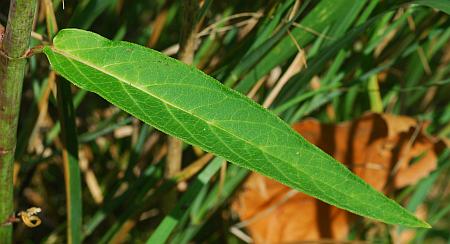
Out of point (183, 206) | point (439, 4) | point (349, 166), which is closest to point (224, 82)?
point (183, 206)

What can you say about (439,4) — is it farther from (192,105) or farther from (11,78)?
(11,78)

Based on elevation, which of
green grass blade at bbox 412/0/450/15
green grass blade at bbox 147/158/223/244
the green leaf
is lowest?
the green leaf

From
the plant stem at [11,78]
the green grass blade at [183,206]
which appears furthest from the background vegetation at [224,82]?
the plant stem at [11,78]

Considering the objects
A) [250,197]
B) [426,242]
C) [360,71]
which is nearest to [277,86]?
[360,71]

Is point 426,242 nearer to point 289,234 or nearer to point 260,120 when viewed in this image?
point 289,234

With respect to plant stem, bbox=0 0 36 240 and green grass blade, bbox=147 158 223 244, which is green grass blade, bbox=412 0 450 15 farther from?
plant stem, bbox=0 0 36 240

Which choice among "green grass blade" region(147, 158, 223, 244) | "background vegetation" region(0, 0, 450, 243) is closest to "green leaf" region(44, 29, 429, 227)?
"background vegetation" region(0, 0, 450, 243)
